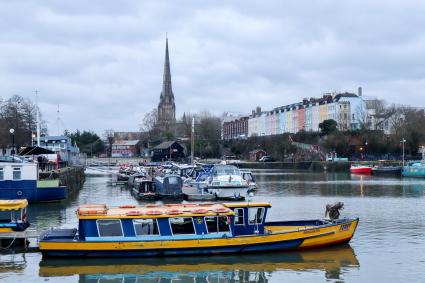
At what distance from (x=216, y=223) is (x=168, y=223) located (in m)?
2.18

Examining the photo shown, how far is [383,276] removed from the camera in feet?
80.0

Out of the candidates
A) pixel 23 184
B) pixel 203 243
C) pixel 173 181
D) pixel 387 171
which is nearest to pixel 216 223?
pixel 203 243

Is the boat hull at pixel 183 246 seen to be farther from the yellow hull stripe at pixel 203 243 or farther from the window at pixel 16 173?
the window at pixel 16 173

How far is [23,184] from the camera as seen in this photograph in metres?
47.8

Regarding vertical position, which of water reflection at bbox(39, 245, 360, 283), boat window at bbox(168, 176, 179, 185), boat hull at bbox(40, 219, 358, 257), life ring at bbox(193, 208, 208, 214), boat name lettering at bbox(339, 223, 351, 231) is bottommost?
water reflection at bbox(39, 245, 360, 283)

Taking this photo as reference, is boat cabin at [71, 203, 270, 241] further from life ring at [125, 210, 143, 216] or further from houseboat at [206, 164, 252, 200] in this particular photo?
houseboat at [206, 164, 252, 200]

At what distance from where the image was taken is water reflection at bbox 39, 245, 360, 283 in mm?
24609

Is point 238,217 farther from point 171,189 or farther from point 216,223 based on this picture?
point 171,189

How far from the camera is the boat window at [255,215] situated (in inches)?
1087

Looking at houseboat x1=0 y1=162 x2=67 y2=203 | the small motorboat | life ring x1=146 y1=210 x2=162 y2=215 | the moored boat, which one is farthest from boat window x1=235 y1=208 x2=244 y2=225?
the small motorboat

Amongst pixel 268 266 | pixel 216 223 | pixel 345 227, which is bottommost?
pixel 268 266

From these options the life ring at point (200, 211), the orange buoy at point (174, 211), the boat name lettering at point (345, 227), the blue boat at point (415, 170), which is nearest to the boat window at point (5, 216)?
the orange buoy at point (174, 211)

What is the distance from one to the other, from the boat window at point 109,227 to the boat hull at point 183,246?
44 centimetres

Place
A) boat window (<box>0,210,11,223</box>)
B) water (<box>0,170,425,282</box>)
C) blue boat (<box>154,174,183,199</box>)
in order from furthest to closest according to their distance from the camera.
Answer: blue boat (<box>154,174,183,199</box>), boat window (<box>0,210,11,223</box>), water (<box>0,170,425,282</box>)
